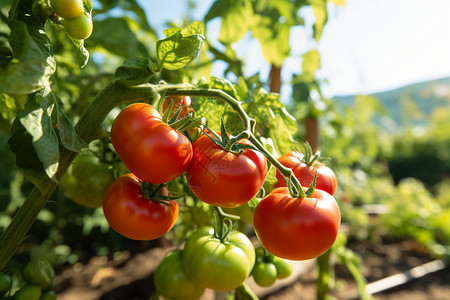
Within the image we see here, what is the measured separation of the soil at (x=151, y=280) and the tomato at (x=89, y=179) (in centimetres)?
44

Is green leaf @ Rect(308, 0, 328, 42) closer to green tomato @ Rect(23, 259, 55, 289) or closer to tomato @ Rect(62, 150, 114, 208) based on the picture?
tomato @ Rect(62, 150, 114, 208)

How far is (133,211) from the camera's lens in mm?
438

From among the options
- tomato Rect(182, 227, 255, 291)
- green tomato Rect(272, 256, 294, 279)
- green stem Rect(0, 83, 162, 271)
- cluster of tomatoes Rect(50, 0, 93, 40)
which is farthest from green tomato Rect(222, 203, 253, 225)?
cluster of tomatoes Rect(50, 0, 93, 40)

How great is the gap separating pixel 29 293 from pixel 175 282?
25 centimetres

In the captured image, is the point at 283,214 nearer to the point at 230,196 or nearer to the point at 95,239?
the point at 230,196

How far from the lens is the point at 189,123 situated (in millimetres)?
405

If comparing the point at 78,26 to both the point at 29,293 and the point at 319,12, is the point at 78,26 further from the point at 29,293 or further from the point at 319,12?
the point at 319,12

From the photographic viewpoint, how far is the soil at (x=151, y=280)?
138 cm

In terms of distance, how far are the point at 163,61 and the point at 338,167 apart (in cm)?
234

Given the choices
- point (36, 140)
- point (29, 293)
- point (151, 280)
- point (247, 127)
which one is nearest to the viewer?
point (36, 140)

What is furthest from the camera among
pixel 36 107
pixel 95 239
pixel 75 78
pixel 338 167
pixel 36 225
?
pixel 338 167

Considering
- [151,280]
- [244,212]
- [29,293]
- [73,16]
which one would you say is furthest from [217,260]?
[151,280]

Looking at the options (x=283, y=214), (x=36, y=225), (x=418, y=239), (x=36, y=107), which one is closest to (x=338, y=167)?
(x=418, y=239)

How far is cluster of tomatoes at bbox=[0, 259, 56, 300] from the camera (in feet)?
1.60
